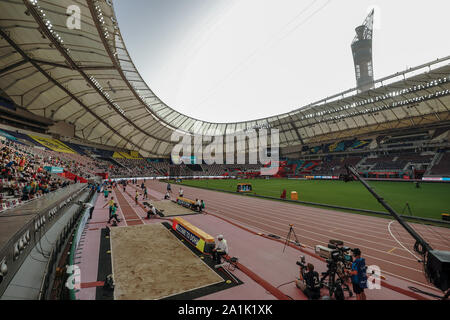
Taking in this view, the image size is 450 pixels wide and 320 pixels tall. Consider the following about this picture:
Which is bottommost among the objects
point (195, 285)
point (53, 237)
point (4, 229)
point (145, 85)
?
point (195, 285)

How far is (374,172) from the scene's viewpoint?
156 feet

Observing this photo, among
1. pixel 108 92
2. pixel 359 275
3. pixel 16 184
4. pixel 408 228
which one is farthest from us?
pixel 108 92

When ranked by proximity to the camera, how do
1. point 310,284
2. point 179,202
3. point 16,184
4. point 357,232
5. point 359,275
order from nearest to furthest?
point 359,275 → point 310,284 → point 357,232 → point 16,184 → point 179,202

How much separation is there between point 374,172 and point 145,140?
6762 centimetres

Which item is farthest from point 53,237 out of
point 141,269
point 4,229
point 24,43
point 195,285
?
point 24,43

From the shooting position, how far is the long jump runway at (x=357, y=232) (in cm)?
785

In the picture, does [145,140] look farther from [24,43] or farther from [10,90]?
[24,43]

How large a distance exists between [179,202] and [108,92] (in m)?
27.5

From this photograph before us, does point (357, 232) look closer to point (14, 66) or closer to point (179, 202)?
point (179, 202)

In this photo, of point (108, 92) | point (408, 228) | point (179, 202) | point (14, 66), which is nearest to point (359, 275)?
point (408, 228)

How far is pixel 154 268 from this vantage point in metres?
7.30

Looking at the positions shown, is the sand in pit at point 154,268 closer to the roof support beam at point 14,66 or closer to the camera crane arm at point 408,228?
the camera crane arm at point 408,228

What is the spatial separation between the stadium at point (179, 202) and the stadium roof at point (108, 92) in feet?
0.77

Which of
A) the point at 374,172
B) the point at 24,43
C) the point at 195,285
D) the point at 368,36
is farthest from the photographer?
Answer: the point at 368,36
